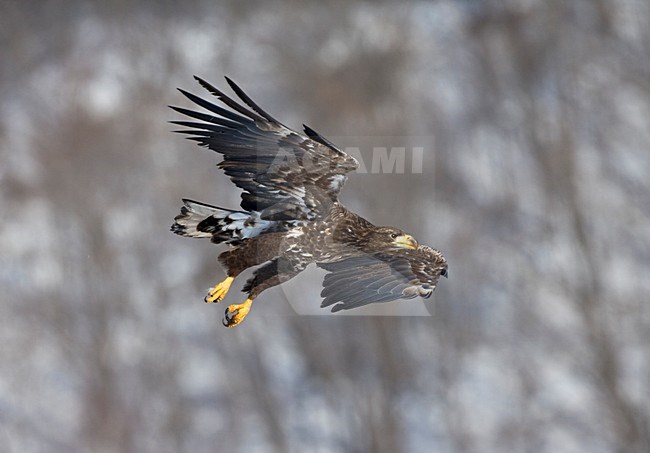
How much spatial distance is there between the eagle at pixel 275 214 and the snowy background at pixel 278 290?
7743 millimetres

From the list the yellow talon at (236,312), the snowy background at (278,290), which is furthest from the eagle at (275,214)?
the snowy background at (278,290)

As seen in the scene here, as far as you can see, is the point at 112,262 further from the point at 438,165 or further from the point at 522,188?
the point at 522,188

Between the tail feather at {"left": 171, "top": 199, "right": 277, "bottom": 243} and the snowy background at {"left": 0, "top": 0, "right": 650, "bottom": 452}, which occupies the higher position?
the snowy background at {"left": 0, "top": 0, "right": 650, "bottom": 452}

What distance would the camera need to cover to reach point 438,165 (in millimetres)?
16297

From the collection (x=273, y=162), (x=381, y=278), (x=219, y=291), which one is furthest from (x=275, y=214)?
(x=381, y=278)

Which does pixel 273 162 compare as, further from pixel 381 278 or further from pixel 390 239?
pixel 381 278

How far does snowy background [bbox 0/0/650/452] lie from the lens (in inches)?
627

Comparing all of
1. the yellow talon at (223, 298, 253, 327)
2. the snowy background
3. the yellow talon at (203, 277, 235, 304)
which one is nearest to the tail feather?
the yellow talon at (203, 277, 235, 304)

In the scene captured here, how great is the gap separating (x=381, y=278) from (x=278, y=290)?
8.06 meters

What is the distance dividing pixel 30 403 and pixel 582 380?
24.4 feet

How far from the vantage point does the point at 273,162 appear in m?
5.98

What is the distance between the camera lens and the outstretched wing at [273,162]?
230 inches

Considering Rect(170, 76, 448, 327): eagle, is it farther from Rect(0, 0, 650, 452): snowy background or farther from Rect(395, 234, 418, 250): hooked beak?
Rect(0, 0, 650, 452): snowy background

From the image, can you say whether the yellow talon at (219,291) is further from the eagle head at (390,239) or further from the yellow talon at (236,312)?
the eagle head at (390,239)
